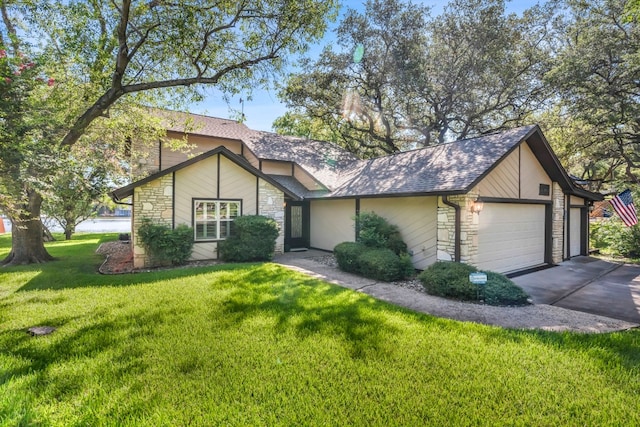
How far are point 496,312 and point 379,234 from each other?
15.6 feet

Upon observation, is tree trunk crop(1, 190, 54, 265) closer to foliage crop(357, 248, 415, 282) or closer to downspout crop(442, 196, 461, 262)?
foliage crop(357, 248, 415, 282)

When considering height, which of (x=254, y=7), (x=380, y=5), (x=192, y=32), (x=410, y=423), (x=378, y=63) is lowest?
(x=410, y=423)

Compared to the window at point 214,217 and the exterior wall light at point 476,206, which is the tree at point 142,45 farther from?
the exterior wall light at point 476,206

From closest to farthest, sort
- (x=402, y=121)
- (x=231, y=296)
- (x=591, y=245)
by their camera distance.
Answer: (x=231, y=296) < (x=591, y=245) < (x=402, y=121)

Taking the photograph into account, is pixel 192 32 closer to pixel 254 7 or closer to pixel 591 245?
pixel 254 7

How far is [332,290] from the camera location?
7254mm

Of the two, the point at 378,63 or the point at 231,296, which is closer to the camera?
the point at 231,296

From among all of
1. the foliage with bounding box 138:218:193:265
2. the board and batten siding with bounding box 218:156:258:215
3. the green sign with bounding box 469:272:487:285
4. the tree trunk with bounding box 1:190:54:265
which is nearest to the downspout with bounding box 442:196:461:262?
the green sign with bounding box 469:272:487:285

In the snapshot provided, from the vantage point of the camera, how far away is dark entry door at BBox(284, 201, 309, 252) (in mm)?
14742

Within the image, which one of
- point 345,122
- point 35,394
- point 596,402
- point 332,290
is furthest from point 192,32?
point 345,122

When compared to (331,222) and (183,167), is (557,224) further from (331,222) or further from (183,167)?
(183,167)

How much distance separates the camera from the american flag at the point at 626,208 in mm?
11492

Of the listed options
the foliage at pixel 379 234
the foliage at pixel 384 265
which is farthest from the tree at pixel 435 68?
the foliage at pixel 384 265

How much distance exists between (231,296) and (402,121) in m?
17.8
